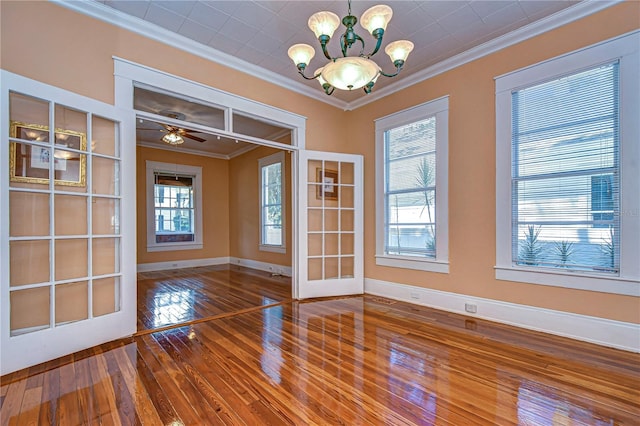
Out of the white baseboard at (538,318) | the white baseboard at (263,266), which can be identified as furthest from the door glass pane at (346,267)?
the white baseboard at (263,266)

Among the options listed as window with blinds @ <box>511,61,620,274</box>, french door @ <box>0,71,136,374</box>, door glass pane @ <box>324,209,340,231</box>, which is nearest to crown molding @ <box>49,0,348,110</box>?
french door @ <box>0,71,136,374</box>

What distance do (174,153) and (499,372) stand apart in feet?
23.7

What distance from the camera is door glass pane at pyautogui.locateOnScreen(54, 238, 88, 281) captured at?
243cm

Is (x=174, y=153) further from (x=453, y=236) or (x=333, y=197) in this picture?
(x=453, y=236)

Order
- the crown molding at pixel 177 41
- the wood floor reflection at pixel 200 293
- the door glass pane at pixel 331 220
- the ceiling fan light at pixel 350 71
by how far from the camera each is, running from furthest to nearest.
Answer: the door glass pane at pixel 331 220 < the wood floor reflection at pixel 200 293 < the crown molding at pixel 177 41 < the ceiling fan light at pixel 350 71

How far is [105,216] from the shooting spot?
272 cm

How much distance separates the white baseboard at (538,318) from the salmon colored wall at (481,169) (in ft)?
0.21

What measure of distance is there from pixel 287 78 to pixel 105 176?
2.51 meters

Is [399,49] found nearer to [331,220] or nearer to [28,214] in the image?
[331,220]

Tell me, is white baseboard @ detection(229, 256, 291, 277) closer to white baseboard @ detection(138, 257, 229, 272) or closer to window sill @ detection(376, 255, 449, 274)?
white baseboard @ detection(138, 257, 229, 272)

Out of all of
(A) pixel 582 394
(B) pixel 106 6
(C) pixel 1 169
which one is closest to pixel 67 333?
(C) pixel 1 169

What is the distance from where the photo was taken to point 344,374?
6.91ft

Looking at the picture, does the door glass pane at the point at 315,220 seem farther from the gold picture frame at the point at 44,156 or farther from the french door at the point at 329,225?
the gold picture frame at the point at 44,156

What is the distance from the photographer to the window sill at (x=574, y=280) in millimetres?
2494
